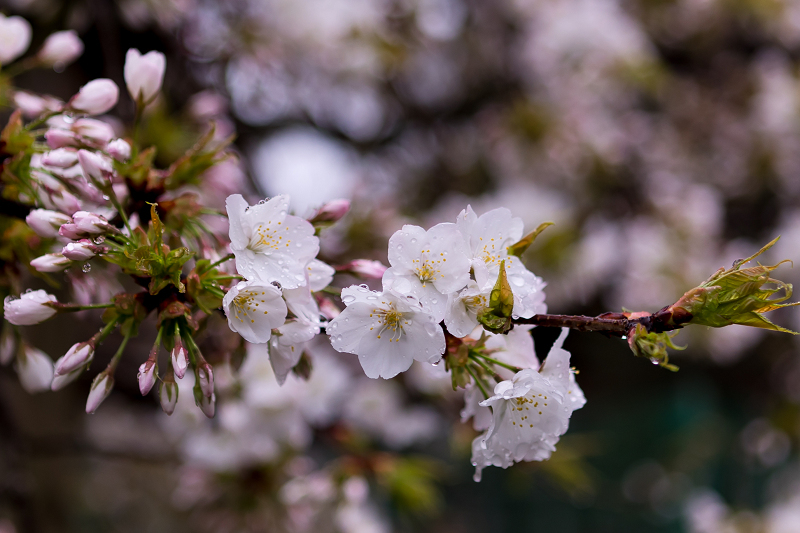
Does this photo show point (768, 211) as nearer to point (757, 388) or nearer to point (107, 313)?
point (757, 388)

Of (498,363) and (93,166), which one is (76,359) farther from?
(498,363)

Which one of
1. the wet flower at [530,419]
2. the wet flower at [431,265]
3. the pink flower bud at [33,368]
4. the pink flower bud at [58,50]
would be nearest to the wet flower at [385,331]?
the wet flower at [431,265]

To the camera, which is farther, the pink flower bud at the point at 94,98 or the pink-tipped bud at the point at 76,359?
the pink flower bud at the point at 94,98

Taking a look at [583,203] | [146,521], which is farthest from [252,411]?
[146,521]

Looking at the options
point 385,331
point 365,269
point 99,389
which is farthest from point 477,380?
point 99,389

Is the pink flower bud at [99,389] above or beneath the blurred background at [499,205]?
above

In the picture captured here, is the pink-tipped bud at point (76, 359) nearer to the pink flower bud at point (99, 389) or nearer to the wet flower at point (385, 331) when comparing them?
the pink flower bud at point (99, 389)
